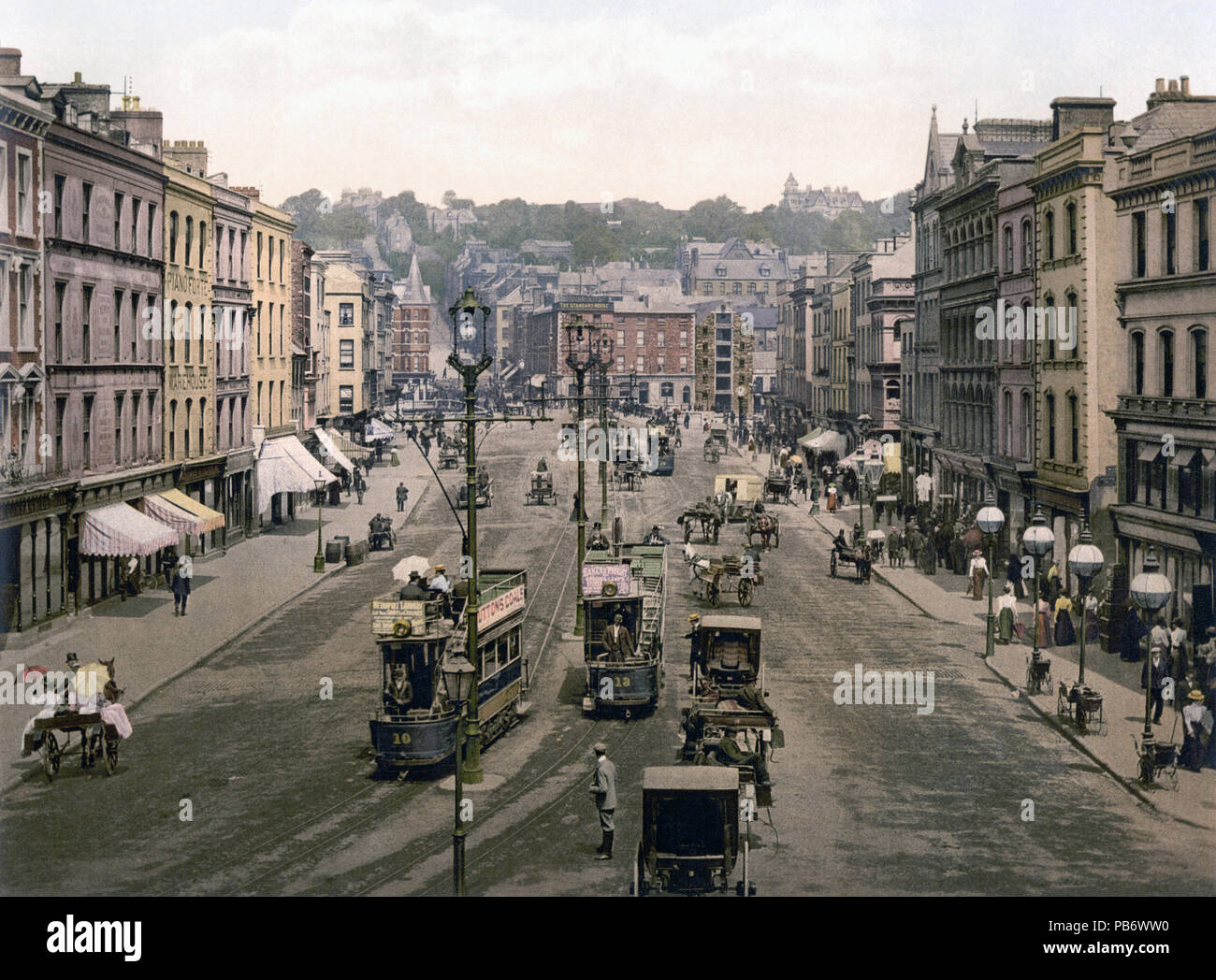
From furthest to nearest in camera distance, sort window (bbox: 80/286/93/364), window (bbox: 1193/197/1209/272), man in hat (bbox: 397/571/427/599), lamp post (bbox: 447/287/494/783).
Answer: window (bbox: 80/286/93/364) → window (bbox: 1193/197/1209/272) → man in hat (bbox: 397/571/427/599) → lamp post (bbox: 447/287/494/783)

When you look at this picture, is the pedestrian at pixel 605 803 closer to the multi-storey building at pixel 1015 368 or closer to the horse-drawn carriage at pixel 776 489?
the multi-storey building at pixel 1015 368

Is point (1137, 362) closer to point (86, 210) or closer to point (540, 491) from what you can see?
point (86, 210)

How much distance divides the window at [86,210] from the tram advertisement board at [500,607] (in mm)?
20173

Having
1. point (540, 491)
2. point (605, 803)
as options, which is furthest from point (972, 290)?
point (605, 803)

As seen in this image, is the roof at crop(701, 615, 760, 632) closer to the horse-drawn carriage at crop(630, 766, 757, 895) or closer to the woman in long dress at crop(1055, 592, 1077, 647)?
the horse-drawn carriage at crop(630, 766, 757, 895)

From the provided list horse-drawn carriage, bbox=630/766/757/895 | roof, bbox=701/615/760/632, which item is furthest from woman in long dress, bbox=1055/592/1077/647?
horse-drawn carriage, bbox=630/766/757/895

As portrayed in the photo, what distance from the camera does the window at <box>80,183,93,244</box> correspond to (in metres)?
40.3

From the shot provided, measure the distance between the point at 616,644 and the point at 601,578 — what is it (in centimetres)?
144

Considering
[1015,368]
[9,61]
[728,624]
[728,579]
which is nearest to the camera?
[728,624]

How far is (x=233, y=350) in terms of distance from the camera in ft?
186

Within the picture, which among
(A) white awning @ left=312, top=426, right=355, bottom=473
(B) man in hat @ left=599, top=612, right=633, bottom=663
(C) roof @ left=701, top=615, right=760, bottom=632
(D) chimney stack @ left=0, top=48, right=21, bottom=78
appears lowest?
(B) man in hat @ left=599, top=612, right=633, bottom=663

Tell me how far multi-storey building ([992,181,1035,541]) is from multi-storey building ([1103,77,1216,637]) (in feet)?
26.4

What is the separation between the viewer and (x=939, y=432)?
64438mm
